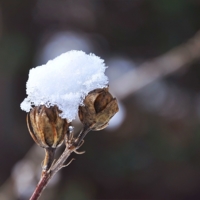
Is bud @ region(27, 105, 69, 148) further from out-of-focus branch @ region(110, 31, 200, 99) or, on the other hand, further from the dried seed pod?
out-of-focus branch @ region(110, 31, 200, 99)

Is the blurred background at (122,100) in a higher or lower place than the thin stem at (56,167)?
higher

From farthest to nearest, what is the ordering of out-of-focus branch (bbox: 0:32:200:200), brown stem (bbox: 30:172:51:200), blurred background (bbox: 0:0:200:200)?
1. blurred background (bbox: 0:0:200:200)
2. out-of-focus branch (bbox: 0:32:200:200)
3. brown stem (bbox: 30:172:51:200)

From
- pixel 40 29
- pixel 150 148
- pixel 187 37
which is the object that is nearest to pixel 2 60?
pixel 40 29

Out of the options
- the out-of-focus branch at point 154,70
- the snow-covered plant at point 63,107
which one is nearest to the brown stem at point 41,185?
the snow-covered plant at point 63,107

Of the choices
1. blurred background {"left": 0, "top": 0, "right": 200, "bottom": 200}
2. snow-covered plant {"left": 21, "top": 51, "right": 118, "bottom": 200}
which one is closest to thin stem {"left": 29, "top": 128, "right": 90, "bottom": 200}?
snow-covered plant {"left": 21, "top": 51, "right": 118, "bottom": 200}

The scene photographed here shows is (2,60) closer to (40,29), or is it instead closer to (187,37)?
(40,29)

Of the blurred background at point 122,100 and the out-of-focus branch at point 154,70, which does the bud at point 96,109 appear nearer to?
the out-of-focus branch at point 154,70

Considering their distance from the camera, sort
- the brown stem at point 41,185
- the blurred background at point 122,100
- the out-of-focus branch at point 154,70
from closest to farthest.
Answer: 1. the brown stem at point 41,185
2. the out-of-focus branch at point 154,70
3. the blurred background at point 122,100
